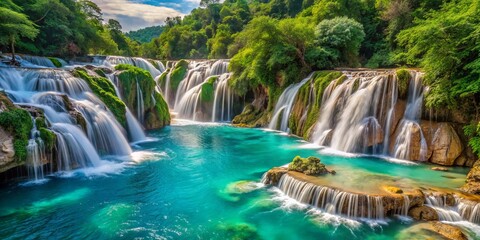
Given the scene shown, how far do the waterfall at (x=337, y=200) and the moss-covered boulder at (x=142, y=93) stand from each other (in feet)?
48.8

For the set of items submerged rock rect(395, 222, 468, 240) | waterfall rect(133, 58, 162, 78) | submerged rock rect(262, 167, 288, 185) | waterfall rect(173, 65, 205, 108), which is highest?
waterfall rect(133, 58, 162, 78)

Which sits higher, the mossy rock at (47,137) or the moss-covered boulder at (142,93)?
the moss-covered boulder at (142,93)

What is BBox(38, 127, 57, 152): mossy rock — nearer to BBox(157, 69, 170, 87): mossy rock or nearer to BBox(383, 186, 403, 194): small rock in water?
BBox(383, 186, 403, 194): small rock in water

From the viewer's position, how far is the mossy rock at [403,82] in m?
15.3

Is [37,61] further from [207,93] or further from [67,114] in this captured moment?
[207,93]

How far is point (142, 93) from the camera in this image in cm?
2203

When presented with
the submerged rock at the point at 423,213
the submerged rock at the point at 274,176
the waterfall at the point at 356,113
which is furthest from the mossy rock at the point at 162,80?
the submerged rock at the point at 423,213

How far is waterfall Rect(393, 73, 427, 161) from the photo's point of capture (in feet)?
46.6

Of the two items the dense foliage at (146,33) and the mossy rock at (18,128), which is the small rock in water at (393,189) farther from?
the dense foliage at (146,33)

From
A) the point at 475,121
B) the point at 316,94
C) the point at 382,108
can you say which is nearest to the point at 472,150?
the point at 475,121

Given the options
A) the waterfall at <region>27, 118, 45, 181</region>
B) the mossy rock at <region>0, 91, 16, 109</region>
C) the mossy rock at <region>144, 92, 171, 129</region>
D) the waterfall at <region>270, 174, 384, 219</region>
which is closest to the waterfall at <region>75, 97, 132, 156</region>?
the waterfall at <region>27, 118, 45, 181</region>

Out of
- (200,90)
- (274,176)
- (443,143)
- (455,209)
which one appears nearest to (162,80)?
(200,90)

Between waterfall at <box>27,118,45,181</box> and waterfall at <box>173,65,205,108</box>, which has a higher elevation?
waterfall at <box>173,65,205,108</box>

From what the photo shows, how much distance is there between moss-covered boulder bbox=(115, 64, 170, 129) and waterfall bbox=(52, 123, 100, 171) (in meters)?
7.57
